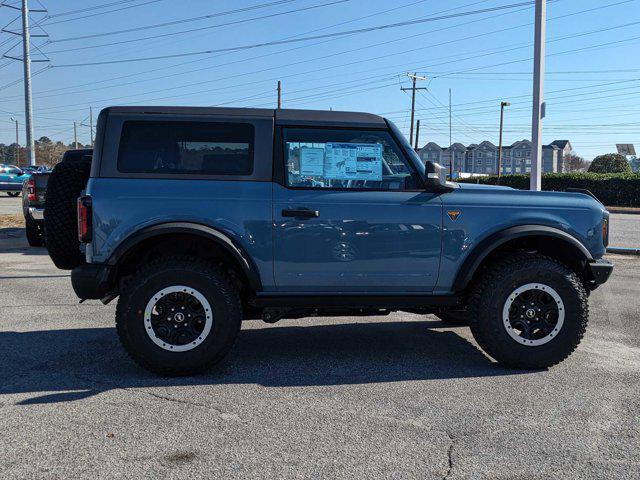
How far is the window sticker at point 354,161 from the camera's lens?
192 inches

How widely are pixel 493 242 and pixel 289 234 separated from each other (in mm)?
1625

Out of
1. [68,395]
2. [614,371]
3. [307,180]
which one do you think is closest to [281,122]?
[307,180]

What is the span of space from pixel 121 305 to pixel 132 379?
1.86 ft

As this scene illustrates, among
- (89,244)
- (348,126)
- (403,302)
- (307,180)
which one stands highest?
(348,126)

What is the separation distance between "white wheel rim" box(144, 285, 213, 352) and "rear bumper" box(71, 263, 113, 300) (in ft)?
1.24

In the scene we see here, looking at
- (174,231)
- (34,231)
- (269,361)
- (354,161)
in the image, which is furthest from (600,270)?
(34,231)

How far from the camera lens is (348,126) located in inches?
193

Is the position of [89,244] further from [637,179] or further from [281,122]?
[637,179]

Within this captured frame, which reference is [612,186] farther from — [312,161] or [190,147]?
[190,147]

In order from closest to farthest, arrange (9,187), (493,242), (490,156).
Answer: (493,242) → (9,187) → (490,156)

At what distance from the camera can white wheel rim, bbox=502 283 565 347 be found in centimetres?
488

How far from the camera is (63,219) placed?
494cm

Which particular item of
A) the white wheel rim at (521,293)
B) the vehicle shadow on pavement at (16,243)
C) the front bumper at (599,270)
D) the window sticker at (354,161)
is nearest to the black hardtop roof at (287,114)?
the window sticker at (354,161)

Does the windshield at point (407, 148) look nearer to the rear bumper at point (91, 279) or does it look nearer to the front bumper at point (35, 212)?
the rear bumper at point (91, 279)
